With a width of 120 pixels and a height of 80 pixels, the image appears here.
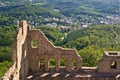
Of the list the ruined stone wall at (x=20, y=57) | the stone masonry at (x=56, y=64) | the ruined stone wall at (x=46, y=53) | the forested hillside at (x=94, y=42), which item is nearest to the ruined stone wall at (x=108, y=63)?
the stone masonry at (x=56, y=64)

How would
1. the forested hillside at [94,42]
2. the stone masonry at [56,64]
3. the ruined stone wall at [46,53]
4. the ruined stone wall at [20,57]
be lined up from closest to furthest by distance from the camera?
1. the ruined stone wall at [20,57]
2. the stone masonry at [56,64]
3. the ruined stone wall at [46,53]
4. the forested hillside at [94,42]

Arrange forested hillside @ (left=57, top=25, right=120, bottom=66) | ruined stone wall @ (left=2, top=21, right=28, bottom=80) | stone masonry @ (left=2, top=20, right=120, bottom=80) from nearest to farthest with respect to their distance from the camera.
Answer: ruined stone wall @ (left=2, top=21, right=28, bottom=80)
stone masonry @ (left=2, top=20, right=120, bottom=80)
forested hillside @ (left=57, top=25, right=120, bottom=66)

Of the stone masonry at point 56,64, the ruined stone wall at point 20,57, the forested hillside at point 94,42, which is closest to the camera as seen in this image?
the ruined stone wall at point 20,57

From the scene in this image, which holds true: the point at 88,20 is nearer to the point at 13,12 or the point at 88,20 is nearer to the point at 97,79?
the point at 13,12

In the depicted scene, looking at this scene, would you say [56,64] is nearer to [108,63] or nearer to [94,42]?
[108,63]

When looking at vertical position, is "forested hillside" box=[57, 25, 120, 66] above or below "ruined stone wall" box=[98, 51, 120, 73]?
below

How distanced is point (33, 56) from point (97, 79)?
764 cm

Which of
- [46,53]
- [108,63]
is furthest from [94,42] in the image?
[108,63]

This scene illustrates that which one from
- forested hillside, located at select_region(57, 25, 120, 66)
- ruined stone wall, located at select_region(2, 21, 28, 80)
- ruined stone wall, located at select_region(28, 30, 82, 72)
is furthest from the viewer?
forested hillside, located at select_region(57, 25, 120, 66)

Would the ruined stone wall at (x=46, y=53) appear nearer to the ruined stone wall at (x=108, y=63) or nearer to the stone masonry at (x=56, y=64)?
the stone masonry at (x=56, y=64)

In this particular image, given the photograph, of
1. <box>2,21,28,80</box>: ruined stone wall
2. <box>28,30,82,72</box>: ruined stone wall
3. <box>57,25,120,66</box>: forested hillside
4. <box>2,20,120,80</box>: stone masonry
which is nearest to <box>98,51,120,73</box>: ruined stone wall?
<box>2,20,120,80</box>: stone masonry

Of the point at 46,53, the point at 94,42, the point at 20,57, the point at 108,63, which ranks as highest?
the point at 20,57

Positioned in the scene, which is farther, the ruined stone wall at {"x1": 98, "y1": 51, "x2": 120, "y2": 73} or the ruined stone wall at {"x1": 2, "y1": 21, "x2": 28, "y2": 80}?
the ruined stone wall at {"x1": 98, "y1": 51, "x2": 120, "y2": 73}

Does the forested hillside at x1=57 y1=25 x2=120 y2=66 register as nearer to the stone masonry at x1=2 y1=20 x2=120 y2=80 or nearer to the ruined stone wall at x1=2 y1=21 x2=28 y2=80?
the stone masonry at x1=2 y1=20 x2=120 y2=80
